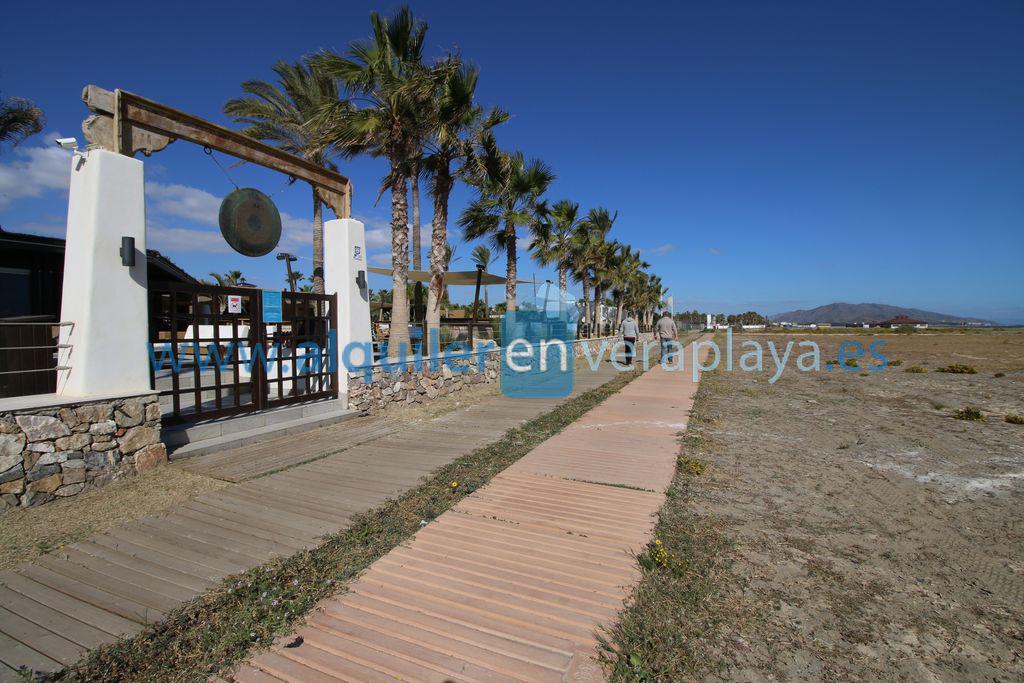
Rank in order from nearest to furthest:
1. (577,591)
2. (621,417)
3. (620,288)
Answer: (577,591) → (621,417) → (620,288)

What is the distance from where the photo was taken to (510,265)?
1639 cm

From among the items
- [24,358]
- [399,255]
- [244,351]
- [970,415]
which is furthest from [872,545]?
[399,255]

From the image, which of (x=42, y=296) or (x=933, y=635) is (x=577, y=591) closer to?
(x=933, y=635)

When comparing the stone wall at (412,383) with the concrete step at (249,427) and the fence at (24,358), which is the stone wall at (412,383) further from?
the fence at (24,358)

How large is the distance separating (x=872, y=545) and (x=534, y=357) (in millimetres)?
11648

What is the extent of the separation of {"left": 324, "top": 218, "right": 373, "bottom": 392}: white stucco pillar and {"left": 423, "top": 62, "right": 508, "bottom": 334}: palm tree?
2306 mm

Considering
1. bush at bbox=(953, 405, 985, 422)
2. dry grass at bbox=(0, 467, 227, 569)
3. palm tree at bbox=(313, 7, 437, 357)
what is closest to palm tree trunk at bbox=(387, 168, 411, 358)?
palm tree at bbox=(313, 7, 437, 357)

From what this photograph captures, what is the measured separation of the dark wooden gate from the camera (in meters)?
5.97

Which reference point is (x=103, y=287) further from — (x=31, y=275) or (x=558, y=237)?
(x=558, y=237)

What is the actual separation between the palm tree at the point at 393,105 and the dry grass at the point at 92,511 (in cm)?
483

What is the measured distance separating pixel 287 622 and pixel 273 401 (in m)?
5.18

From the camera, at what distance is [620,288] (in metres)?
35.9

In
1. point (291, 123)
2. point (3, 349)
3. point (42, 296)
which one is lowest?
point (3, 349)

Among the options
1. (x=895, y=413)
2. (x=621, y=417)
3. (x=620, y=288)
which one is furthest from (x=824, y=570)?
(x=620, y=288)
